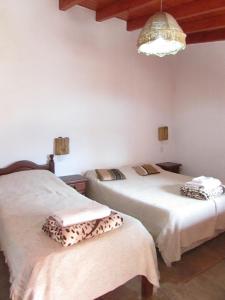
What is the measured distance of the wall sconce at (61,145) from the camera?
3365 mm

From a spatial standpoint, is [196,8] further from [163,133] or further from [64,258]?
[64,258]

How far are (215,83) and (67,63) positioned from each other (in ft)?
7.08

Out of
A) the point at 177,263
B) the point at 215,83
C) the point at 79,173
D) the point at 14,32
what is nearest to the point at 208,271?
the point at 177,263

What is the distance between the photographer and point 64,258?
1.58m

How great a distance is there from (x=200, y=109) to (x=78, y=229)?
3174 millimetres

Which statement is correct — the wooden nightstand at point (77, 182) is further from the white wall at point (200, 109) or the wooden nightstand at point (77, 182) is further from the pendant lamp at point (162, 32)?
the white wall at point (200, 109)

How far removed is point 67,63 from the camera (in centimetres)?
338

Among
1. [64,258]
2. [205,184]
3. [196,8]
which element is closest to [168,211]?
[205,184]

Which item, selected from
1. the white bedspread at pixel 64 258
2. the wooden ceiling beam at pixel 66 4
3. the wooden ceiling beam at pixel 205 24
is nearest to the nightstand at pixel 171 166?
the wooden ceiling beam at pixel 205 24

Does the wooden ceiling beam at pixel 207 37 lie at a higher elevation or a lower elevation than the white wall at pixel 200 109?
higher

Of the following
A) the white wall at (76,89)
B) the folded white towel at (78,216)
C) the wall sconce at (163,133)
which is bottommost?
the folded white towel at (78,216)

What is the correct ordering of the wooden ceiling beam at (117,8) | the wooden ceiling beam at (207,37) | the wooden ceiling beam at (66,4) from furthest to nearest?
1. the wooden ceiling beam at (207,37)
2. the wooden ceiling beam at (66,4)
3. the wooden ceiling beam at (117,8)

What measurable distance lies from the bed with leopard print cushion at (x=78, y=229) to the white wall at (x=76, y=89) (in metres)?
1.59

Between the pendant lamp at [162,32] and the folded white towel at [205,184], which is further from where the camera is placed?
the folded white towel at [205,184]
